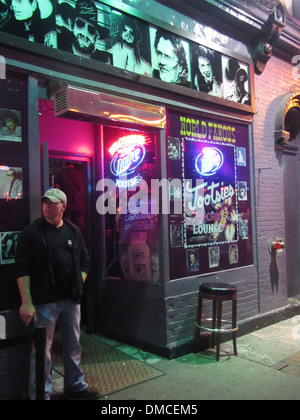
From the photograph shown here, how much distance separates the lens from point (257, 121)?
21.2 feet

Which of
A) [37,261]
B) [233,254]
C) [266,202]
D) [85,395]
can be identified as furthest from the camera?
[266,202]

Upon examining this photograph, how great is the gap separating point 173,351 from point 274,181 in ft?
12.2

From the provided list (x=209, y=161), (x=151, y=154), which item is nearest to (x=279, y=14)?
(x=209, y=161)

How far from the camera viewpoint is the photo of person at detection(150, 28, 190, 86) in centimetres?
496

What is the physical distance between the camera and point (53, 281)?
3.44 m

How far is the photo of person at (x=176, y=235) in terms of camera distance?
4977mm

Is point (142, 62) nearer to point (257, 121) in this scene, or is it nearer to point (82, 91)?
point (82, 91)

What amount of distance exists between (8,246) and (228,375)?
9.39 ft

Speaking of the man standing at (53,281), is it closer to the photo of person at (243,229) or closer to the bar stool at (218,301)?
the bar stool at (218,301)

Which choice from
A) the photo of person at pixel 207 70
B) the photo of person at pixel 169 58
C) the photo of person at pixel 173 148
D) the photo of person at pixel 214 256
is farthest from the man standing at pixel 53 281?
the photo of person at pixel 207 70

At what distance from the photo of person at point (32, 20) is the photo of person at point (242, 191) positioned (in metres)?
3.64
